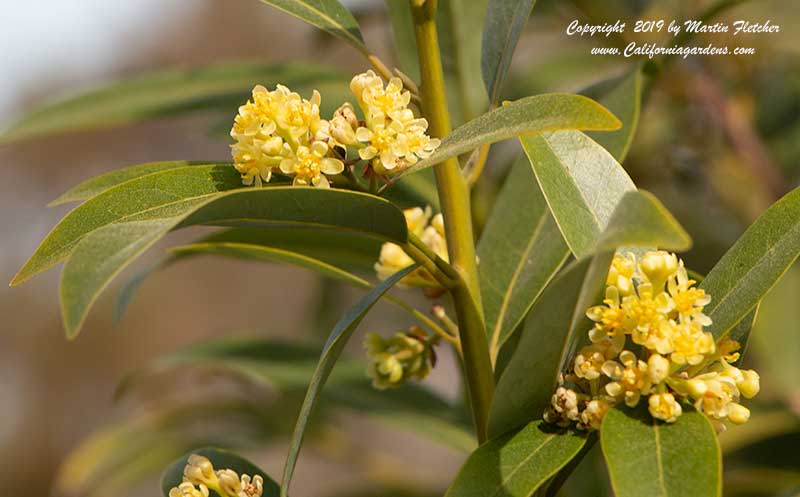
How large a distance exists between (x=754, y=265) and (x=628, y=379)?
16 cm

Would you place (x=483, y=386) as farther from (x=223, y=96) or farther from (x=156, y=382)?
(x=156, y=382)

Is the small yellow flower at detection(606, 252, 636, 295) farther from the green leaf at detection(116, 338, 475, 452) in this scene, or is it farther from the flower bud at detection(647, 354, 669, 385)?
the green leaf at detection(116, 338, 475, 452)

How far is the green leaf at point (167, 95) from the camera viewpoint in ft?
4.71

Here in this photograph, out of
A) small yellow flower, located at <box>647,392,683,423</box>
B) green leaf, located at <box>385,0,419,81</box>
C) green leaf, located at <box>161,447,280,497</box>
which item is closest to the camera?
small yellow flower, located at <box>647,392,683,423</box>

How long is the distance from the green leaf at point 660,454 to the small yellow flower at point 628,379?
1 cm

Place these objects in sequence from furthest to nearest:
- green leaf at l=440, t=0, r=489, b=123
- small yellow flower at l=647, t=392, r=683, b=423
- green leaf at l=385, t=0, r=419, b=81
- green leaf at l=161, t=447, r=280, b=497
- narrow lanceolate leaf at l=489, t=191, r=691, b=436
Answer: green leaf at l=440, t=0, r=489, b=123 < green leaf at l=385, t=0, r=419, b=81 < green leaf at l=161, t=447, r=280, b=497 < small yellow flower at l=647, t=392, r=683, b=423 < narrow lanceolate leaf at l=489, t=191, r=691, b=436

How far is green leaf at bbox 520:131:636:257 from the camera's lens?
0.75 m

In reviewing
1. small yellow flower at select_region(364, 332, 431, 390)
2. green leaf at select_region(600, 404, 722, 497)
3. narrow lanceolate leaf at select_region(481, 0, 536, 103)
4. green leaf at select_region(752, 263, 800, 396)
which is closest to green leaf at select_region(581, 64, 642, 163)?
narrow lanceolate leaf at select_region(481, 0, 536, 103)

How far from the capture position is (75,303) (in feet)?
1.81

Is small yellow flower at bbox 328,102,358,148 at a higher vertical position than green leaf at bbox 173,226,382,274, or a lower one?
lower

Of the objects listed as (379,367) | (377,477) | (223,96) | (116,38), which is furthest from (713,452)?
(116,38)

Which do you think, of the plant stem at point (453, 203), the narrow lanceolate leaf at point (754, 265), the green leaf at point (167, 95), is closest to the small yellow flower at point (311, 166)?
the plant stem at point (453, 203)

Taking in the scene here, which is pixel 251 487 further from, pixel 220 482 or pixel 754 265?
pixel 754 265

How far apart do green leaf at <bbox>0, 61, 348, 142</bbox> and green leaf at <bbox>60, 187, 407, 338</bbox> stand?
2.41ft
